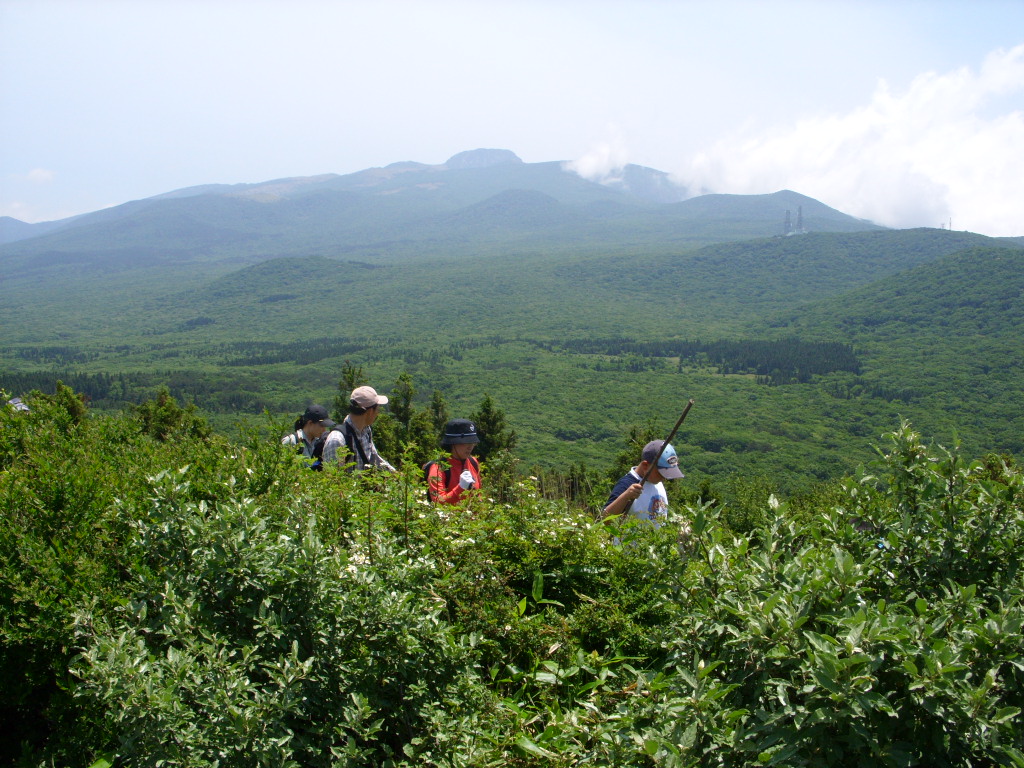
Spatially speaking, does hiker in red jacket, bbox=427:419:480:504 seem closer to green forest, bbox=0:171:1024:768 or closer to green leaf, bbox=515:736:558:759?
green forest, bbox=0:171:1024:768

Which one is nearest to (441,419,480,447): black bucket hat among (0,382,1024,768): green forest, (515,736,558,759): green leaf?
(0,382,1024,768): green forest

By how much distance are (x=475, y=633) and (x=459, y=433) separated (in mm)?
2435

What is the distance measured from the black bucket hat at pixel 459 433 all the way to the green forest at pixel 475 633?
5.45 feet

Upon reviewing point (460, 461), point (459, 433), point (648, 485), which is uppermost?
point (459, 433)

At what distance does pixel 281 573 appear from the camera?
1941mm

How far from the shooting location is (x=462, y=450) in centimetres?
461

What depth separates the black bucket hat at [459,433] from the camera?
15.0 ft

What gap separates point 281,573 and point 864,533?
1.93 metres

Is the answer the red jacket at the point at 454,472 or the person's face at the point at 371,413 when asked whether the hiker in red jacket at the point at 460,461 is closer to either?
the red jacket at the point at 454,472

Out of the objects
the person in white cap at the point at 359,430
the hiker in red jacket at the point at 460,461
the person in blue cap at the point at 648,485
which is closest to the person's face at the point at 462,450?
the hiker in red jacket at the point at 460,461

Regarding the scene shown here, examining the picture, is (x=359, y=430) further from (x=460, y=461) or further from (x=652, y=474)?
(x=652, y=474)

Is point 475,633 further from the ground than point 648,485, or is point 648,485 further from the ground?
point 475,633

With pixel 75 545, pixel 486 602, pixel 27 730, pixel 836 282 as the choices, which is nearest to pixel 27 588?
pixel 75 545

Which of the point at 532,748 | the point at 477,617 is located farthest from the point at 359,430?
the point at 532,748
